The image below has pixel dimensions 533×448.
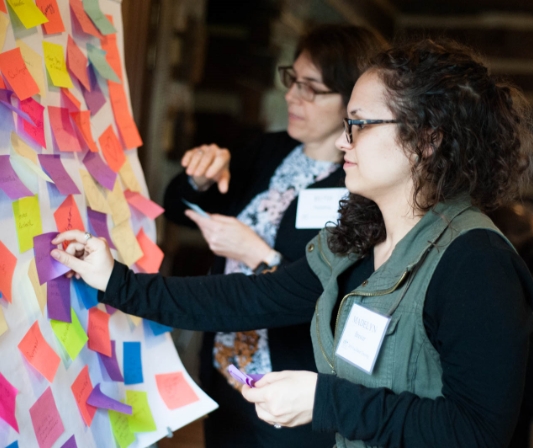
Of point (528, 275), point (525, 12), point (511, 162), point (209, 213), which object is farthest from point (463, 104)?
point (525, 12)

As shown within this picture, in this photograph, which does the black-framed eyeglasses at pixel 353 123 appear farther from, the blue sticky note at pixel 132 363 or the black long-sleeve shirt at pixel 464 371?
the blue sticky note at pixel 132 363

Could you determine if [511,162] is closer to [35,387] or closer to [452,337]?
[452,337]

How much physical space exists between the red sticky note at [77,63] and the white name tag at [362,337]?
0.70 meters

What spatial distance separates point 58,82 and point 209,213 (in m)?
0.84

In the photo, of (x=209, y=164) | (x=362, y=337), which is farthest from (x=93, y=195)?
(x=362, y=337)

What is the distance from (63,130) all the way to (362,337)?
26.5 inches

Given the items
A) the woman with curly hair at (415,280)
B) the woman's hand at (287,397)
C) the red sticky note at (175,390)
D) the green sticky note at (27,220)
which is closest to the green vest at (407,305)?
the woman with curly hair at (415,280)

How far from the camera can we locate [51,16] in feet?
3.82

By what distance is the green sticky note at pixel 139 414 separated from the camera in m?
1.34

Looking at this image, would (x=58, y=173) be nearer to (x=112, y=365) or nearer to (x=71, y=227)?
(x=71, y=227)

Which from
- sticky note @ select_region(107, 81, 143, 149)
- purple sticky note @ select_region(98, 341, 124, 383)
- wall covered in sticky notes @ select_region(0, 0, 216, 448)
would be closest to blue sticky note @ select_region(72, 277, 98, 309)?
wall covered in sticky notes @ select_region(0, 0, 216, 448)

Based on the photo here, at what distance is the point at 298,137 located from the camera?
5.89 feet

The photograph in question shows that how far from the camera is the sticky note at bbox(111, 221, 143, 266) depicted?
1.38 m

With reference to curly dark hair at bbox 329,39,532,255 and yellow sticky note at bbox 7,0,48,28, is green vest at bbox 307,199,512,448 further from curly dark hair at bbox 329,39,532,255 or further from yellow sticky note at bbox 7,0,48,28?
yellow sticky note at bbox 7,0,48,28
